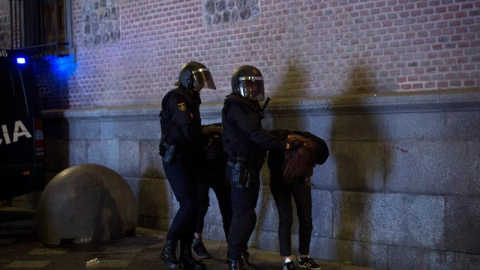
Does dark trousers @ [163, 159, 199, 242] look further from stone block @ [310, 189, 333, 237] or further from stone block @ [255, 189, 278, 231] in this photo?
stone block @ [310, 189, 333, 237]

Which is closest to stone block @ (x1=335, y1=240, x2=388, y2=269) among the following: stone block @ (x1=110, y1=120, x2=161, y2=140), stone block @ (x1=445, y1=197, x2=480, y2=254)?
stone block @ (x1=445, y1=197, x2=480, y2=254)

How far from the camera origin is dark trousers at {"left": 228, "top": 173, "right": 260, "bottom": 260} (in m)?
6.74

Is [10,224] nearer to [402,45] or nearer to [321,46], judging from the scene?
[321,46]

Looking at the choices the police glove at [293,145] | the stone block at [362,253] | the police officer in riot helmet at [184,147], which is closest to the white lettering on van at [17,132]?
the police officer in riot helmet at [184,147]

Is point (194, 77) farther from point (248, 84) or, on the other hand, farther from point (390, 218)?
point (390, 218)

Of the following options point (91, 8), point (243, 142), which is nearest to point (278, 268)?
point (243, 142)

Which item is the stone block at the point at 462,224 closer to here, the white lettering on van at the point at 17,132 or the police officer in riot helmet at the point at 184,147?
the police officer in riot helmet at the point at 184,147

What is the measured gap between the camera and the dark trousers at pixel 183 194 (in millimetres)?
7227

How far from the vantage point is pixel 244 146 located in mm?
6719

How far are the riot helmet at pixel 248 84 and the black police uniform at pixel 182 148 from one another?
578mm

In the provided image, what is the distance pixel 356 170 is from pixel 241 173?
1578 millimetres

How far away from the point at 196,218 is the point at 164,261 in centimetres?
66

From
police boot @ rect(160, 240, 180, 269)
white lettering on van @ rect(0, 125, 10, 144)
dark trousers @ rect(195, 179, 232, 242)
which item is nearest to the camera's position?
police boot @ rect(160, 240, 180, 269)

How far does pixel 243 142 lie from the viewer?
265 inches
